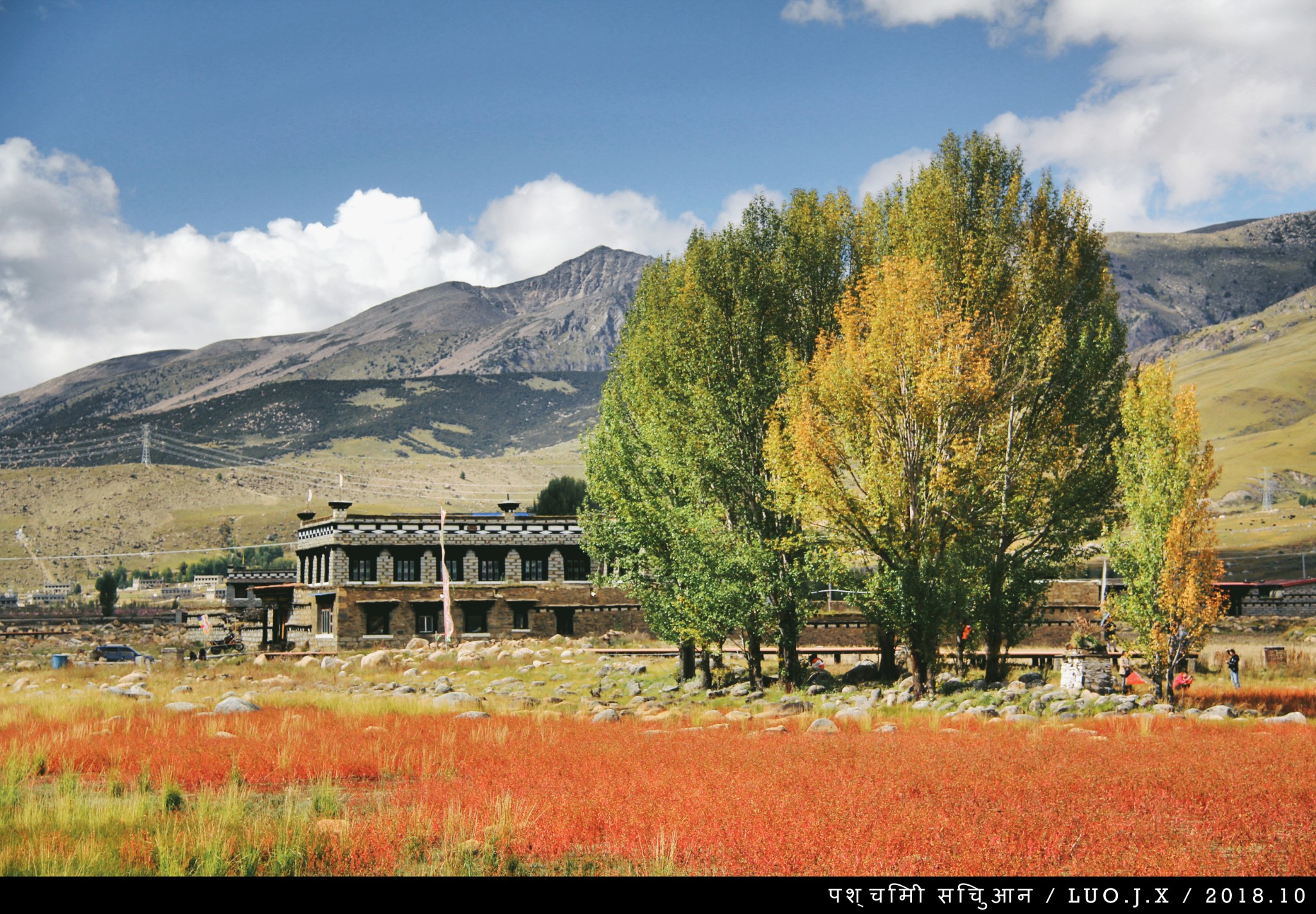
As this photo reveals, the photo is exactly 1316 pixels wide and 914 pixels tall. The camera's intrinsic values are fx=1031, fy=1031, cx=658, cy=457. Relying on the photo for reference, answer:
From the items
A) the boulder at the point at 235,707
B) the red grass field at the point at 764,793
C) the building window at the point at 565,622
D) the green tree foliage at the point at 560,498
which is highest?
the green tree foliage at the point at 560,498

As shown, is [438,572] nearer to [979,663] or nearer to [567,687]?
[567,687]

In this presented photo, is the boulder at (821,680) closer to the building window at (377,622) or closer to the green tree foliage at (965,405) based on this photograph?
the green tree foliage at (965,405)

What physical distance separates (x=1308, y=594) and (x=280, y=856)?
69711 millimetres

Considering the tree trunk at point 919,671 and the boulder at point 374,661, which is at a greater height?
the tree trunk at point 919,671

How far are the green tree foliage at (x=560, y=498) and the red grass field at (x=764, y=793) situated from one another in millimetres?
71078

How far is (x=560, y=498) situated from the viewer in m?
97.2

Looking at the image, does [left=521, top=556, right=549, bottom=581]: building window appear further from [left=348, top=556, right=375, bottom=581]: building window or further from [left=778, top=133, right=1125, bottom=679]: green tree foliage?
[left=778, top=133, right=1125, bottom=679]: green tree foliage

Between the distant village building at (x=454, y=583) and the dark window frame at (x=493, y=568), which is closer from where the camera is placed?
the distant village building at (x=454, y=583)

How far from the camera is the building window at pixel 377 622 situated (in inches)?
2377

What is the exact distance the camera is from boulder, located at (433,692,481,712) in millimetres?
29875

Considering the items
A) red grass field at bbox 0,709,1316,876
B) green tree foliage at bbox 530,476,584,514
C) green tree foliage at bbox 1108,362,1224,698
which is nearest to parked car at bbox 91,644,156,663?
green tree foliage at bbox 530,476,584,514

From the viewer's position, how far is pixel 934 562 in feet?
94.4

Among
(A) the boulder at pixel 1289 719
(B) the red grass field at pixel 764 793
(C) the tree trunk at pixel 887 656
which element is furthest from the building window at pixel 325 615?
(A) the boulder at pixel 1289 719
